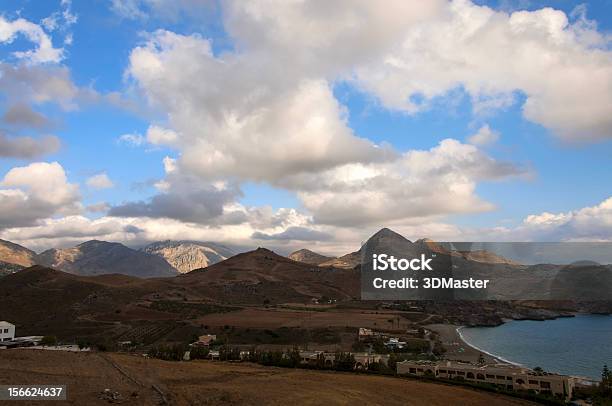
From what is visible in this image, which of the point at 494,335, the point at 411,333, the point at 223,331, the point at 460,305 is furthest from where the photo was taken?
the point at 460,305

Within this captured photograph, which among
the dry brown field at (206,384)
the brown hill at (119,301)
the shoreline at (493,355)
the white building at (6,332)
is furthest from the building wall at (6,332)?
the shoreline at (493,355)

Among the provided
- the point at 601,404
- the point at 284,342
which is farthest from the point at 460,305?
the point at 601,404

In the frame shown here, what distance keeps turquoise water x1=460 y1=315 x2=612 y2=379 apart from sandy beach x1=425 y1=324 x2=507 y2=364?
12.6ft

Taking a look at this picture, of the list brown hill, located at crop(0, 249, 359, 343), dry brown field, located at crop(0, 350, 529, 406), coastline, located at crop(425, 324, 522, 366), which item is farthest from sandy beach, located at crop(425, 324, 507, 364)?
brown hill, located at crop(0, 249, 359, 343)

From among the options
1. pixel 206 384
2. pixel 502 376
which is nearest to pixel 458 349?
pixel 502 376

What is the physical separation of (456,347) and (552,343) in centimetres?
3934

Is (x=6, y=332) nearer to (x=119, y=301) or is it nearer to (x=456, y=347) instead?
(x=119, y=301)

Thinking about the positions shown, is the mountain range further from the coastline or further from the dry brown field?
the dry brown field

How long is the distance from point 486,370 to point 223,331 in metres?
62.7

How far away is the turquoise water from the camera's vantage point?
3930 inches

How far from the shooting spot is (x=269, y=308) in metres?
151

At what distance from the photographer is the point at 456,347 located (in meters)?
→ 109

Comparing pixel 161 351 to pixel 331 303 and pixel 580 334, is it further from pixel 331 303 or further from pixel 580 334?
pixel 580 334

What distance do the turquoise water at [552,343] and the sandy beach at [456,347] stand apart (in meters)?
3.85
